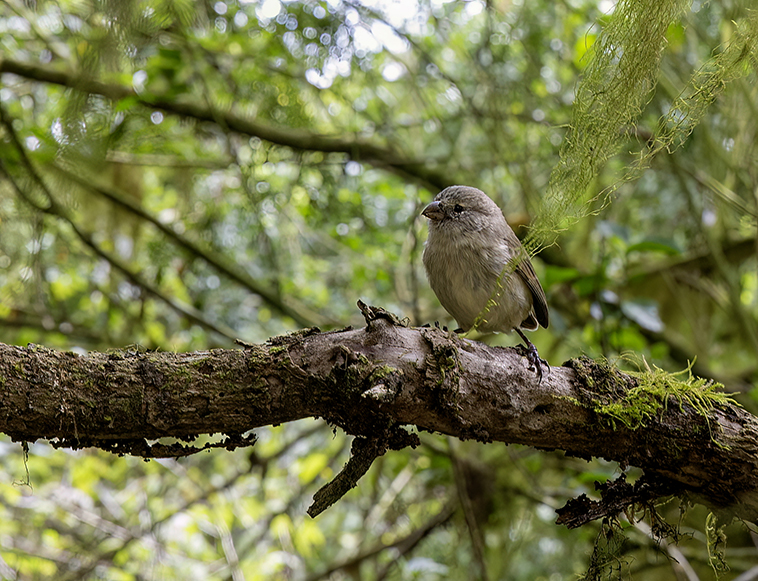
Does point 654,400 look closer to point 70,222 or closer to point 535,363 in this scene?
point 535,363

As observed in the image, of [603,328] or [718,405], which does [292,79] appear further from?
[718,405]

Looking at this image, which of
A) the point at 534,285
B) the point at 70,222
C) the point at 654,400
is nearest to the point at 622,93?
the point at 654,400

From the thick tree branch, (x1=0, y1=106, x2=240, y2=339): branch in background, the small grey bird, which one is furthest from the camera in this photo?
the thick tree branch

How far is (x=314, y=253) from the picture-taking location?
6453mm

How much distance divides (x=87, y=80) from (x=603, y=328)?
10.4 feet

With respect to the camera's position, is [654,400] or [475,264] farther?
[475,264]

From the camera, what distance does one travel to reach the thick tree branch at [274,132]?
4.41 meters

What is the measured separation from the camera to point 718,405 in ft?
7.78

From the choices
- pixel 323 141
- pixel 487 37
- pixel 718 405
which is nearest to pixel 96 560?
pixel 323 141

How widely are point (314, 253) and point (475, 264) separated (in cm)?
323

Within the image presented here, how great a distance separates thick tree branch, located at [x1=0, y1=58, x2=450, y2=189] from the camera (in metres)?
4.41

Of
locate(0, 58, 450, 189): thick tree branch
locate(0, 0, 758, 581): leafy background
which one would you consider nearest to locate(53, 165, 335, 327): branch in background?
locate(0, 0, 758, 581): leafy background

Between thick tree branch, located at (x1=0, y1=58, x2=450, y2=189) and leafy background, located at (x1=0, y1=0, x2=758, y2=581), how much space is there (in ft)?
0.07

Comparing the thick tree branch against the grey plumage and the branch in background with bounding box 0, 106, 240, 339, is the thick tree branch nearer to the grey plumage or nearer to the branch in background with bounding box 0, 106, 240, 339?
the branch in background with bounding box 0, 106, 240, 339
